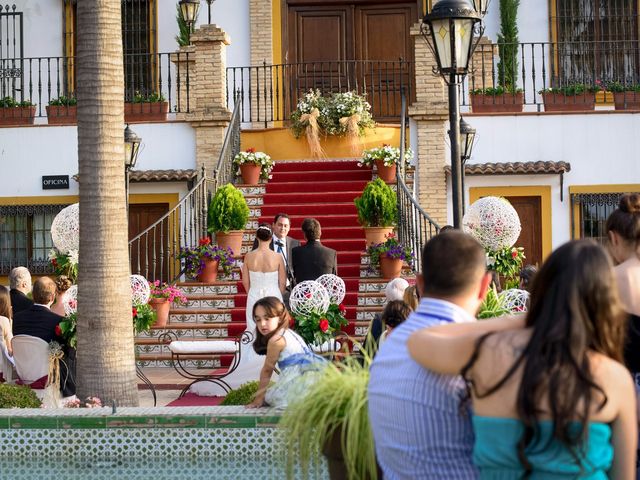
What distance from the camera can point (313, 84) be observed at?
19.9m

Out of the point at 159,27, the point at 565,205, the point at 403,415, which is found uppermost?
the point at 159,27

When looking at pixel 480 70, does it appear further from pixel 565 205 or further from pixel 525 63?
pixel 565 205

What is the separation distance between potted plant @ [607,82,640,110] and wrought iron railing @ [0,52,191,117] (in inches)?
280

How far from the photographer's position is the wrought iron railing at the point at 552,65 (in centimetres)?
1847

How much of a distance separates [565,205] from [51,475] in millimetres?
13067

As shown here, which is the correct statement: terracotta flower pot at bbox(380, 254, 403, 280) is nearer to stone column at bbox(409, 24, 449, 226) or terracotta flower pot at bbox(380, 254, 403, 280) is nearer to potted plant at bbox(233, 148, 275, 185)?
stone column at bbox(409, 24, 449, 226)

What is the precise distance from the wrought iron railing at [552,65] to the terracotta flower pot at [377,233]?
14.2ft

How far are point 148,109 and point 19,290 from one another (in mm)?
8735

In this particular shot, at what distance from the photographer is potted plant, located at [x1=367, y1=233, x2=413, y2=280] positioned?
556 inches

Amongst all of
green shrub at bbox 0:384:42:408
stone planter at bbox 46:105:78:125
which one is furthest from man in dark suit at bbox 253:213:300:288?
stone planter at bbox 46:105:78:125

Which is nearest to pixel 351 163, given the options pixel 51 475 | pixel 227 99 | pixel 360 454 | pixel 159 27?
pixel 227 99

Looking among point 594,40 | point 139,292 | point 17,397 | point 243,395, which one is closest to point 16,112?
point 139,292

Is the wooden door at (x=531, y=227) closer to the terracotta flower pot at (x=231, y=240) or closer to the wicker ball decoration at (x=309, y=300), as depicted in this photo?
the terracotta flower pot at (x=231, y=240)

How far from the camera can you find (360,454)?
4109mm
